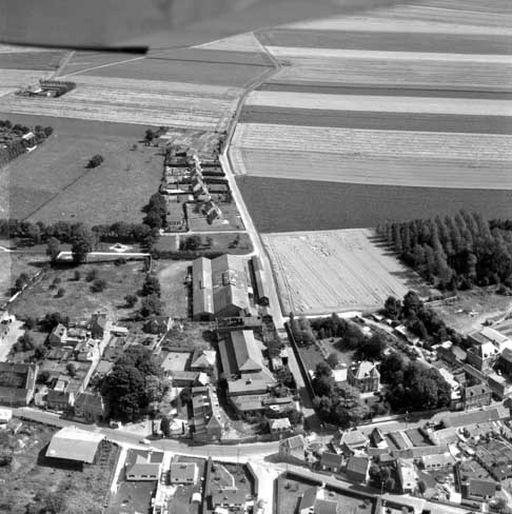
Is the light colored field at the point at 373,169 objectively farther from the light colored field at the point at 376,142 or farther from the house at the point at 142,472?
the house at the point at 142,472

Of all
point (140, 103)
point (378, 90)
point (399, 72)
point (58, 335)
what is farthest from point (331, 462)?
point (399, 72)

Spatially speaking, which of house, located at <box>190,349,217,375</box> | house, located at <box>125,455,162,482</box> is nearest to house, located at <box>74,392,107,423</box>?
house, located at <box>125,455,162,482</box>

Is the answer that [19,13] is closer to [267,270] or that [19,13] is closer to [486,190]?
[267,270]

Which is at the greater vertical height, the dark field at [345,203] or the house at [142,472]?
the dark field at [345,203]

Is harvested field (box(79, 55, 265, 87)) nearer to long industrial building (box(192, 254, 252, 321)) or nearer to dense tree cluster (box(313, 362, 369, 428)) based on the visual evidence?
long industrial building (box(192, 254, 252, 321))

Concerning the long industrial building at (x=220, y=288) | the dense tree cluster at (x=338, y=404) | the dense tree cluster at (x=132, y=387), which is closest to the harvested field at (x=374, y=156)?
the long industrial building at (x=220, y=288)

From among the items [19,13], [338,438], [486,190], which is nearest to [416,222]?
[486,190]
